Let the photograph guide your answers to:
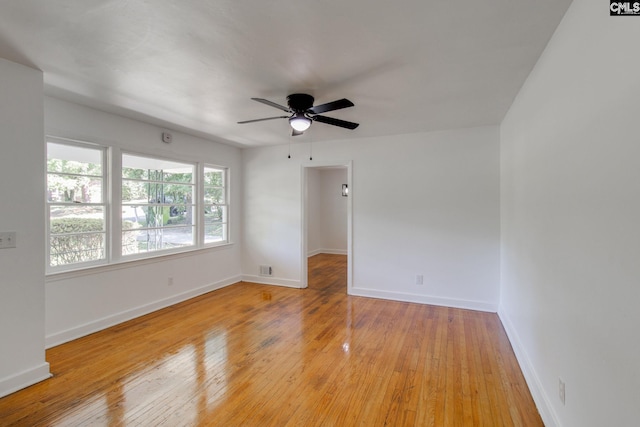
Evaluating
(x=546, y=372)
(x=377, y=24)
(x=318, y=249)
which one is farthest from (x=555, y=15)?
(x=318, y=249)

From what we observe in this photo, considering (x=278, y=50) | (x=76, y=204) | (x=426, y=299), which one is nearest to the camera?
(x=278, y=50)

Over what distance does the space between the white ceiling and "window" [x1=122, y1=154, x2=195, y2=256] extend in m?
0.91

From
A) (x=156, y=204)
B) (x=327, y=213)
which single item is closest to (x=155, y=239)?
(x=156, y=204)

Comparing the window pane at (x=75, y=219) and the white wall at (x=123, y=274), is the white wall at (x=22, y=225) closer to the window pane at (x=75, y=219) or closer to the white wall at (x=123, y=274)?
the white wall at (x=123, y=274)

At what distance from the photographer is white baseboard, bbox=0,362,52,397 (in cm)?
231

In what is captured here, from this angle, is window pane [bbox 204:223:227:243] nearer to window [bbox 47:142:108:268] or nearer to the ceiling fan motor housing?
window [bbox 47:142:108:268]

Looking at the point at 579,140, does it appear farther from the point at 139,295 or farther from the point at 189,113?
the point at 139,295

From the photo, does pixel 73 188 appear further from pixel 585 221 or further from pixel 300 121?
pixel 585 221

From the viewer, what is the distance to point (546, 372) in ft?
6.79

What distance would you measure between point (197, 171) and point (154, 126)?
0.95m

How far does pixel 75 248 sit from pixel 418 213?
436cm

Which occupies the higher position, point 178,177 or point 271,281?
point 178,177

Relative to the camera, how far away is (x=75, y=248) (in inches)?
131

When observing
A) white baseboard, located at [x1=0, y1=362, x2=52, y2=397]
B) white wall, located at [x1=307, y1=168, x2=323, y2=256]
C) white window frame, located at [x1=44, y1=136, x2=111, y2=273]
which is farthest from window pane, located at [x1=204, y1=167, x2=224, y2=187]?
white wall, located at [x1=307, y1=168, x2=323, y2=256]
